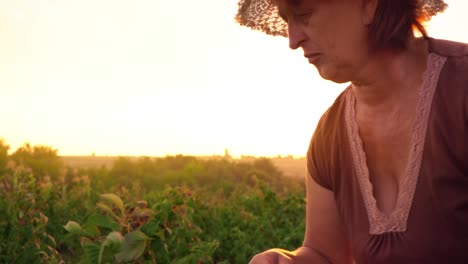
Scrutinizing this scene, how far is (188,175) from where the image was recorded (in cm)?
1054

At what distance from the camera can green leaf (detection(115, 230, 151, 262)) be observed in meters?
3.00

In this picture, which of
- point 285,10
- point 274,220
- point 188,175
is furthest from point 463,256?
point 188,175

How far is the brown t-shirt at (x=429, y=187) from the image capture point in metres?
2.12

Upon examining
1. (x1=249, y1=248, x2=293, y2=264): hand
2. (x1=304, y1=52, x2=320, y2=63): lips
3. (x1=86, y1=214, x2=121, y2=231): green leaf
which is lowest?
(x1=249, y1=248, x2=293, y2=264): hand

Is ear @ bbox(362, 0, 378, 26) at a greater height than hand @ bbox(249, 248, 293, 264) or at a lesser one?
greater

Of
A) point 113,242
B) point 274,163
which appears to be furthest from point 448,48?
point 274,163

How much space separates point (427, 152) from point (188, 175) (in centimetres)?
844

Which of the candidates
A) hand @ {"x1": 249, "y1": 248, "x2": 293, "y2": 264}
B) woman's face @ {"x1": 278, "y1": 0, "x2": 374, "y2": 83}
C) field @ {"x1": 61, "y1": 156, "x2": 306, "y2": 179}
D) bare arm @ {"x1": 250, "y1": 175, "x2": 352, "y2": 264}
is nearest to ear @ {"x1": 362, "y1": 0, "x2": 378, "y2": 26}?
woman's face @ {"x1": 278, "y1": 0, "x2": 374, "y2": 83}

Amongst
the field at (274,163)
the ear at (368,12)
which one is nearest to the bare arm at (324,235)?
the ear at (368,12)

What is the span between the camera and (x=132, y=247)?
302 centimetres

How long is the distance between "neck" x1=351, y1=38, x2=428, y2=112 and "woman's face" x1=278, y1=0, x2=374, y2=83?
2.1 inches

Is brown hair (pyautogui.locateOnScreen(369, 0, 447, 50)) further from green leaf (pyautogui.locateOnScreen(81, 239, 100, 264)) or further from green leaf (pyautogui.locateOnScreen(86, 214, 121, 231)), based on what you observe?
green leaf (pyautogui.locateOnScreen(81, 239, 100, 264))

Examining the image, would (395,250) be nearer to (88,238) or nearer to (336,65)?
(336,65)

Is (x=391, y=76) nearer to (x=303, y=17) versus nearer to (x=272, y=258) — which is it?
(x=303, y=17)
